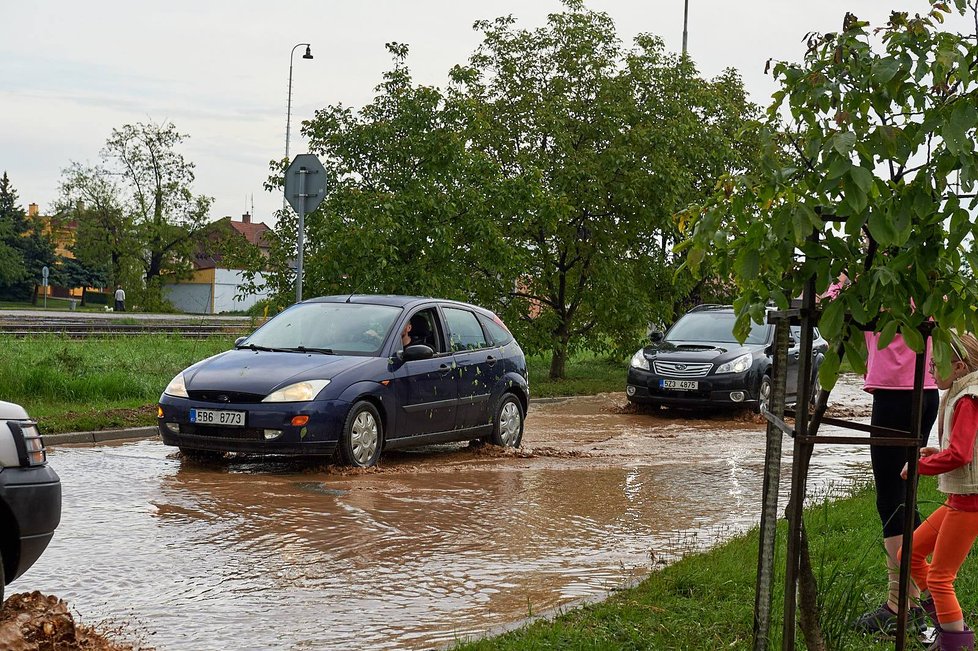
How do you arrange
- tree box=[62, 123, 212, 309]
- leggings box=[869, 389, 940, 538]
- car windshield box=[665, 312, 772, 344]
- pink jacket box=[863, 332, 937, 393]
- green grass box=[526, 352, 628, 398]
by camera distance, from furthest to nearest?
tree box=[62, 123, 212, 309] < green grass box=[526, 352, 628, 398] < car windshield box=[665, 312, 772, 344] < pink jacket box=[863, 332, 937, 393] < leggings box=[869, 389, 940, 538]

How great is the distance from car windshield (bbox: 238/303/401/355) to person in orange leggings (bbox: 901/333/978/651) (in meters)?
7.52

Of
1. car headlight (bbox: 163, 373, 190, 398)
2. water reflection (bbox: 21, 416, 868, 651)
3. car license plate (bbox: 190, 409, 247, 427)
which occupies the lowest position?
water reflection (bbox: 21, 416, 868, 651)

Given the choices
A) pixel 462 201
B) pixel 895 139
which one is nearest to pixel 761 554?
pixel 895 139

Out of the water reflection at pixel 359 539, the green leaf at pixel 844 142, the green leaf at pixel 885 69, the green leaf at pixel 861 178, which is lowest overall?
the water reflection at pixel 359 539

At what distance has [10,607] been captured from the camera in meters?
5.38

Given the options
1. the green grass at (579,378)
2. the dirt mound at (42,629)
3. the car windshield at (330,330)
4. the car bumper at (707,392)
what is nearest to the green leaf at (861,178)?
the dirt mound at (42,629)

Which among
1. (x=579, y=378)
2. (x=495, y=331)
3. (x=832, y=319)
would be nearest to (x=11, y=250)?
(x=579, y=378)

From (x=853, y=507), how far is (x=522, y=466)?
4.15 m

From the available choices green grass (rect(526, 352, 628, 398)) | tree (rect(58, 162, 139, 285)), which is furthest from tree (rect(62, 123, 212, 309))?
green grass (rect(526, 352, 628, 398))

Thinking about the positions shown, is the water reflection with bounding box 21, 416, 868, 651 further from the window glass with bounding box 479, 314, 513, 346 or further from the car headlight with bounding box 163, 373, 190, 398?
the window glass with bounding box 479, 314, 513, 346

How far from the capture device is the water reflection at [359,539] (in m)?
6.46

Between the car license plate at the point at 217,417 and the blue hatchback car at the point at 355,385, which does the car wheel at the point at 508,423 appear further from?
the car license plate at the point at 217,417

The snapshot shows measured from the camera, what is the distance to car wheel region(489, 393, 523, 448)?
1374 centimetres

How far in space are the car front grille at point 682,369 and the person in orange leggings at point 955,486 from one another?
13518mm
